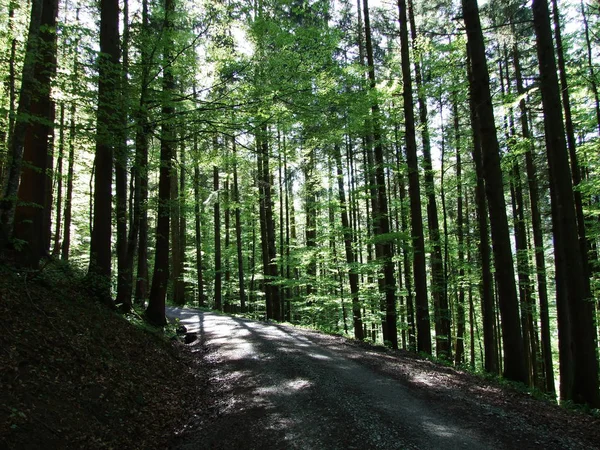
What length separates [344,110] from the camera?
384 inches

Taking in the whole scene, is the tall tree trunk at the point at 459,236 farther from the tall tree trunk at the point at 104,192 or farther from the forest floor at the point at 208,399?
the tall tree trunk at the point at 104,192

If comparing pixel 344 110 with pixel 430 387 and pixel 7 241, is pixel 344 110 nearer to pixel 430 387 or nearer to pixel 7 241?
pixel 430 387

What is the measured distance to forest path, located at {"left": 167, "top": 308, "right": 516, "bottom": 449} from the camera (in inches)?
195

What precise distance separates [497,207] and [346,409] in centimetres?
587

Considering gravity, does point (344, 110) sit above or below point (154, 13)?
below

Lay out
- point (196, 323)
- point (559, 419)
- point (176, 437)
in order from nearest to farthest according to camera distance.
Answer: point (176, 437), point (559, 419), point (196, 323)

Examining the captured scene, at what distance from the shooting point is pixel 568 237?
8414 millimetres

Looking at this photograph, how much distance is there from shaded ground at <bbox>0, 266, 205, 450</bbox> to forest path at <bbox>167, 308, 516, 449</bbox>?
31.4 inches

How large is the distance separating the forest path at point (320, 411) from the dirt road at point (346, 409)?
1cm

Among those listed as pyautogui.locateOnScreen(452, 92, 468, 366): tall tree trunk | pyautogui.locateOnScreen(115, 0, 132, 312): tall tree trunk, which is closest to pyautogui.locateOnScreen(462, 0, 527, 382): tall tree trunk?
pyautogui.locateOnScreen(452, 92, 468, 366): tall tree trunk

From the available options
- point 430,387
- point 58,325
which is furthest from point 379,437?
point 58,325

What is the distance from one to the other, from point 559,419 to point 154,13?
11.9 m

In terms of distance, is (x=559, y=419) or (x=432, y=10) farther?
(x=432, y=10)

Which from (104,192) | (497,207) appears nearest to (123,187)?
(104,192)
